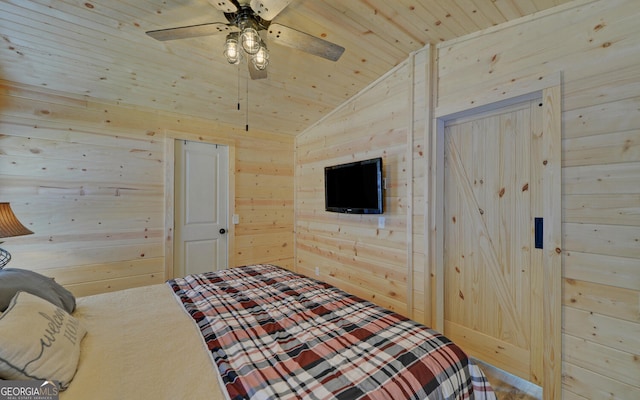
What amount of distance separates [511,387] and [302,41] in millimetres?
2745

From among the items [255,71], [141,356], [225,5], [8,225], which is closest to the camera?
[141,356]

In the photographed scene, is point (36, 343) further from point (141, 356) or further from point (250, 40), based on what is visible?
point (250, 40)

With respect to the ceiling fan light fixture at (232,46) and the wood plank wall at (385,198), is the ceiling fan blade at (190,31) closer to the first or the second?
the ceiling fan light fixture at (232,46)

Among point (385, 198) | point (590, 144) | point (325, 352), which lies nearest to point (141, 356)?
point (325, 352)

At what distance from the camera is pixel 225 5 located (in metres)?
1.46

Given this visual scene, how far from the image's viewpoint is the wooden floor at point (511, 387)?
1835mm

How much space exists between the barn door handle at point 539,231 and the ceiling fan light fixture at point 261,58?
2130mm

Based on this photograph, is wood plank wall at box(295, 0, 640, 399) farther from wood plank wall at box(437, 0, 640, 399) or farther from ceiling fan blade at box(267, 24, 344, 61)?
ceiling fan blade at box(267, 24, 344, 61)

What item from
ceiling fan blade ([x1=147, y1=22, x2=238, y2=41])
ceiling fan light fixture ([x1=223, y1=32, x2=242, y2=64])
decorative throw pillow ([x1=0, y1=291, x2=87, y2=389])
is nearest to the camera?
decorative throw pillow ([x1=0, y1=291, x2=87, y2=389])

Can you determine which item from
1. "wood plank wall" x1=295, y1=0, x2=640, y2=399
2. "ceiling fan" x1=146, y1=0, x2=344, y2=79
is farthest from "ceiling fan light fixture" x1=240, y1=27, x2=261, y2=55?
"wood plank wall" x1=295, y1=0, x2=640, y2=399

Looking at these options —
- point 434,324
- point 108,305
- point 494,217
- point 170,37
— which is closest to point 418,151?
point 494,217

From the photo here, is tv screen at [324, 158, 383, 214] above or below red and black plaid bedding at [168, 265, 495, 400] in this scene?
above

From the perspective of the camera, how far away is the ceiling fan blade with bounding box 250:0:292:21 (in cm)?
136

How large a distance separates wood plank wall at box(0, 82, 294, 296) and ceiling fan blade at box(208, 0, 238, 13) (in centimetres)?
195
